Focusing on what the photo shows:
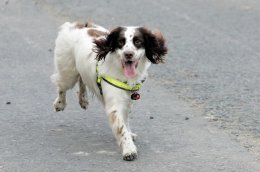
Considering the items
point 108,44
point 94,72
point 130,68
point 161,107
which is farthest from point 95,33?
point 161,107

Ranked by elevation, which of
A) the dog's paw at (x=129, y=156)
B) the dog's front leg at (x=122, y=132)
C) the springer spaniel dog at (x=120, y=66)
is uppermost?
the springer spaniel dog at (x=120, y=66)

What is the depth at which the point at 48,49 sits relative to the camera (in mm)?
11484

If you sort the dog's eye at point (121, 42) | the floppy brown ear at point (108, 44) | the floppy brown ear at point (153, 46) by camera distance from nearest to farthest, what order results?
the dog's eye at point (121, 42) → the floppy brown ear at point (108, 44) → the floppy brown ear at point (153, 46)

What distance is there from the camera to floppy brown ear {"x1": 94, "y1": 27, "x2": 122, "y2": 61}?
21.9ft

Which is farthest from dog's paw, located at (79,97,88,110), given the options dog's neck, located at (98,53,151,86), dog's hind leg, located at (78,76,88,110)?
dog's neck, located at (98,53,151,86)

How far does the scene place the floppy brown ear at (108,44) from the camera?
21.9 ft

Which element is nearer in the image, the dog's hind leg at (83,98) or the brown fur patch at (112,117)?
the brown fur patch at (112,117)

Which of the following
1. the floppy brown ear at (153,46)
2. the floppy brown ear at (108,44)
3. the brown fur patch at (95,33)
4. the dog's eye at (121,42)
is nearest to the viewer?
the dog's eye at (121,42)

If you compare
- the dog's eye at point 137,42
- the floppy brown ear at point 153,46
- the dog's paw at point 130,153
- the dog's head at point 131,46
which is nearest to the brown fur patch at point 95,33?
the dog's head at point 131,46

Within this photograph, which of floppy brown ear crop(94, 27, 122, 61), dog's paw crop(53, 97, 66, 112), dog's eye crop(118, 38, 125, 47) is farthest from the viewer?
dog's paw crop(53, 97, 66, 112)

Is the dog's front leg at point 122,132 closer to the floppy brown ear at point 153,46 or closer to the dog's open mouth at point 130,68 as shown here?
the dog's open mouth at point 130,68

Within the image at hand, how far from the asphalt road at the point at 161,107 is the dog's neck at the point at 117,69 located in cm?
64

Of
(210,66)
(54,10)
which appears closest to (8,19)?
(54,10)

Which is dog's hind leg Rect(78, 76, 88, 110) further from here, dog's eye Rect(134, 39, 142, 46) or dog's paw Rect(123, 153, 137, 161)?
dog's paw Rect(123, 153, 137, 161)
